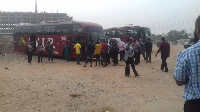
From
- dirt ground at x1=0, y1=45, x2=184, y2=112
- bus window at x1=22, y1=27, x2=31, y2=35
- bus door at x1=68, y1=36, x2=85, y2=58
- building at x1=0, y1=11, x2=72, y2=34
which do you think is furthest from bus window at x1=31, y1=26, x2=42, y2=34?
building at x1=0, y1=11, x2=72, y2=34

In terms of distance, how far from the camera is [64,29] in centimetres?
1706

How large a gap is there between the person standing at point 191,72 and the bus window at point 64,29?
14.7 meters

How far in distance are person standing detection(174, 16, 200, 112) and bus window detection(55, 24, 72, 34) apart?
14.7 meters

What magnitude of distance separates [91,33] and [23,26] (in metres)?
9.25

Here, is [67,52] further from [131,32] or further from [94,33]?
[131,32]

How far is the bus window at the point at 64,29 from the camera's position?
16661 millimetres

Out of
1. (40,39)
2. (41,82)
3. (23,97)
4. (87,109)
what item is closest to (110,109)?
(87,109)

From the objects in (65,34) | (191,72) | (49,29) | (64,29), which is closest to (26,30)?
(49,29)

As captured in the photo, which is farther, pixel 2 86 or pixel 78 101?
pixel 2 86

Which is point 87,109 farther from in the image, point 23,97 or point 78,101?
point 23,97

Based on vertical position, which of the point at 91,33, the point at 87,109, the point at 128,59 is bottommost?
the point at 87,109

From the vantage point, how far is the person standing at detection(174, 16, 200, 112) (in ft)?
7.27

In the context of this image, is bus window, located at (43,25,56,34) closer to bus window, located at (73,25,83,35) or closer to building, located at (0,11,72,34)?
bus window, located at (73,25,83,35)

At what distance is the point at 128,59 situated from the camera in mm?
9422
